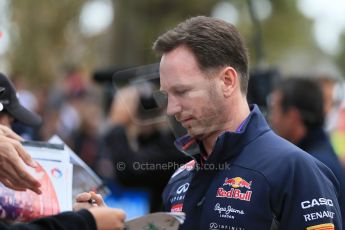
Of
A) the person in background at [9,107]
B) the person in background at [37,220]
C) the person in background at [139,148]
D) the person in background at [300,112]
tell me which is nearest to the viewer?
the person in background at [37,220]

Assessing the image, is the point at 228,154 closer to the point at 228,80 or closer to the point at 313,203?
the point at 228,80

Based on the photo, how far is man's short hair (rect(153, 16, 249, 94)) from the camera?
3.69 m

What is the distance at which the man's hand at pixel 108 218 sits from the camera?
3.16 metres

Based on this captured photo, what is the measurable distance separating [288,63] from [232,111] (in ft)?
104

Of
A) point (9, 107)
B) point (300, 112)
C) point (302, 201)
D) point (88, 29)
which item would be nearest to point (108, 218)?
point (302, 201)

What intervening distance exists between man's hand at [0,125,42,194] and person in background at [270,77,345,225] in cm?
279

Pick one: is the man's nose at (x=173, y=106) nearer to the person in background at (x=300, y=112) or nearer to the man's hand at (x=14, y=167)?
the man's hand at (x=14, y=167)

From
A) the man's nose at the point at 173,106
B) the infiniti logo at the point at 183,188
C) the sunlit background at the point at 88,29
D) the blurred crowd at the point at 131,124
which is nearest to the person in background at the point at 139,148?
the blurred crowd at the point at 131,124

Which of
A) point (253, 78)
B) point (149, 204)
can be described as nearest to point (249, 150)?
point (253, 78)

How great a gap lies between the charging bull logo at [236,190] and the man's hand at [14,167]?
2.75ft

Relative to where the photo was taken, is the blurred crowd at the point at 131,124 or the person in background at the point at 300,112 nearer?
the person in background at the point at 300,112

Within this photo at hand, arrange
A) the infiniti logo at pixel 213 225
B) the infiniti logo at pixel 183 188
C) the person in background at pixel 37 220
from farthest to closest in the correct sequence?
the infiniti logo at pixel 183 188 → the infiniti logo at pixel 213 225 → the person in background at pixel 37 220

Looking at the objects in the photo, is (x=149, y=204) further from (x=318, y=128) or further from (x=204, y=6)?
(x=204, y=6)

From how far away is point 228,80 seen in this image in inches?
147
